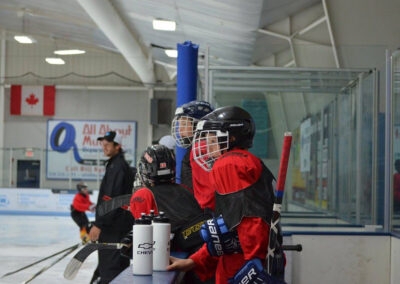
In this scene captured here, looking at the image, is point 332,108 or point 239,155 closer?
point 239,155

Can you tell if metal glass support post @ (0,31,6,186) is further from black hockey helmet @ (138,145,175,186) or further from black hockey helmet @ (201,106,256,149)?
black hockey helmet @ (201,106,256,149)

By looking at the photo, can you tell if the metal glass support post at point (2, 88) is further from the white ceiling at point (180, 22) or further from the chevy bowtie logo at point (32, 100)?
the chevy bowtie logo at point (32, 100)

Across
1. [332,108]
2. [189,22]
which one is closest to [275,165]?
[332,108]

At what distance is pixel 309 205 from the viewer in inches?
211

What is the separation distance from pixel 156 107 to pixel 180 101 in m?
11.1

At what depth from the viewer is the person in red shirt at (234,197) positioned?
186 centimetres

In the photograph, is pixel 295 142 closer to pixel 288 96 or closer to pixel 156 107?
pixel 288 96

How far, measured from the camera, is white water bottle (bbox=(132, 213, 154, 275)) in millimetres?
1962

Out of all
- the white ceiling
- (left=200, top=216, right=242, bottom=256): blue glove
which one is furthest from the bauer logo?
(left=200, top=216, right=242, bottom=256): blue glove

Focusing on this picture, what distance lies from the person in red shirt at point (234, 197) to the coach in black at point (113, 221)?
7.16ft

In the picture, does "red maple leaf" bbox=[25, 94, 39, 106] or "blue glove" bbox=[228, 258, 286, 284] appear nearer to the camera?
"blue glove" bbox=[228, 258, 286, 284]

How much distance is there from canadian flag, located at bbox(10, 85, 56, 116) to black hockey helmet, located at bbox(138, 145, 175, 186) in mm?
13559

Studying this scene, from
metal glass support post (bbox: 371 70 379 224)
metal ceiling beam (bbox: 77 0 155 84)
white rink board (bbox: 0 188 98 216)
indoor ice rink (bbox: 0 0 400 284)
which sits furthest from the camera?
white rink board (bbox: 0 188 98 216)

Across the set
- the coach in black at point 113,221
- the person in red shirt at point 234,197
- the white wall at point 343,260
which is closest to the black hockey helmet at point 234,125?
the person in red shirt at point 234,197
